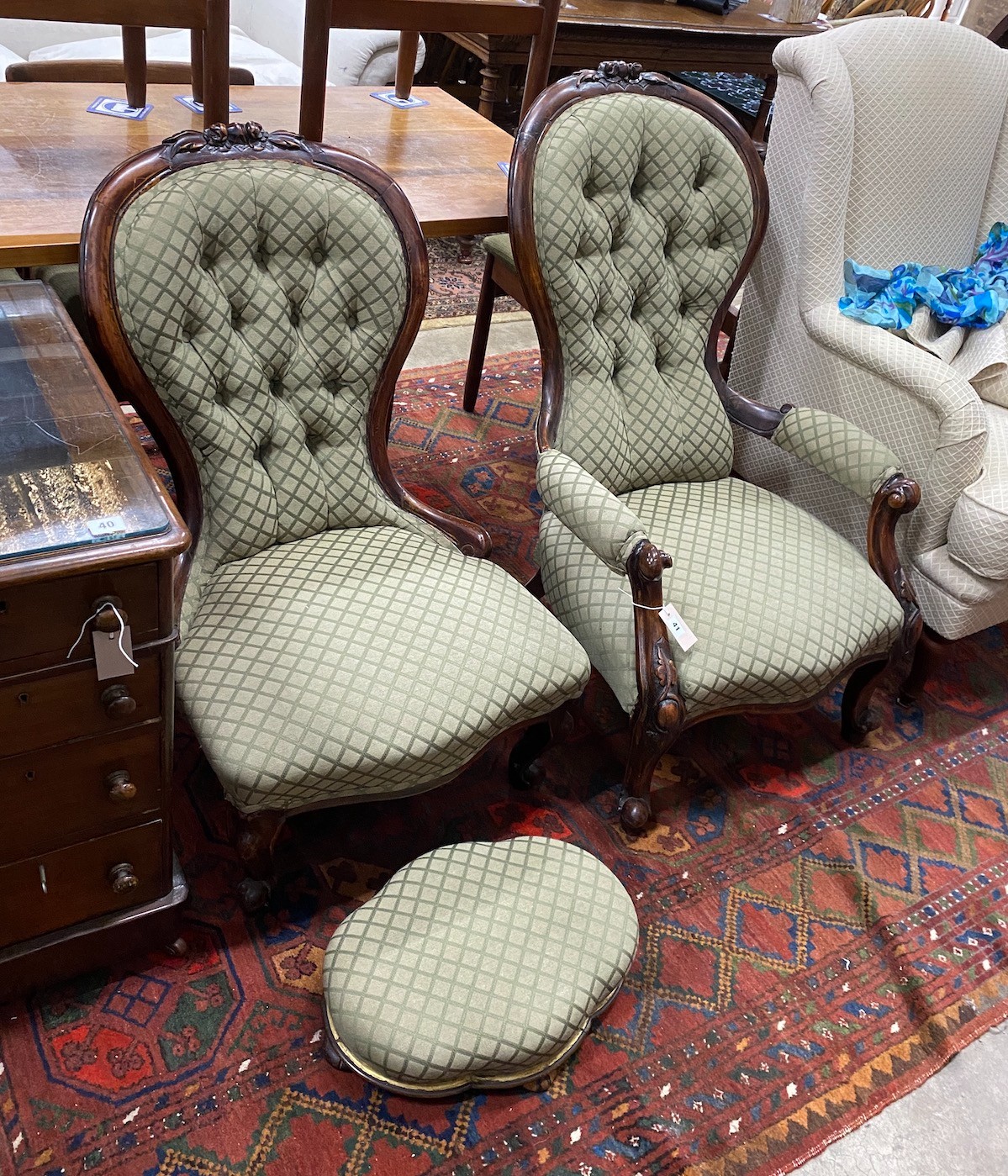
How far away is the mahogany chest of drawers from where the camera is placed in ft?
3.75

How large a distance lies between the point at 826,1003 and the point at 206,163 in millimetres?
1748

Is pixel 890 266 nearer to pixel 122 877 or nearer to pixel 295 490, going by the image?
pixel 295 490

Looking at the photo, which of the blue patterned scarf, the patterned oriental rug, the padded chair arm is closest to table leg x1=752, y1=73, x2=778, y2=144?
the blue patterned scarf

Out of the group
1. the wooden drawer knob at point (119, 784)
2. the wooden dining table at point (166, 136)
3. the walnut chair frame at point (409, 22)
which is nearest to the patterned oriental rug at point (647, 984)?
the wooden drawer knob at point (119, 784)

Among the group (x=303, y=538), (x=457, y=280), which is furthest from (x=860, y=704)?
(x=457, y=280)

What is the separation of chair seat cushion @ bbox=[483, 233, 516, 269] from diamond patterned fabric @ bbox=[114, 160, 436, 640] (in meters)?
0.89

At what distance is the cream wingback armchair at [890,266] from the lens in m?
2.18

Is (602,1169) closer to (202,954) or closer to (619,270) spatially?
(202,954)

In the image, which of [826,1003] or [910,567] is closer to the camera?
[826,1003]

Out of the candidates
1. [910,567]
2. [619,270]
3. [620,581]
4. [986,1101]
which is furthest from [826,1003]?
[619,270]

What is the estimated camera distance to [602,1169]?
1484 mm

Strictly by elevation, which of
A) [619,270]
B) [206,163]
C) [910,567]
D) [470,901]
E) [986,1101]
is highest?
[206,163]

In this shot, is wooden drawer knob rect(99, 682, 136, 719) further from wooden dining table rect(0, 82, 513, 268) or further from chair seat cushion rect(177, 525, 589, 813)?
wooden dining table rect(0, 82, 513, 268)

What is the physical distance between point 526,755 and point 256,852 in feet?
1.88
